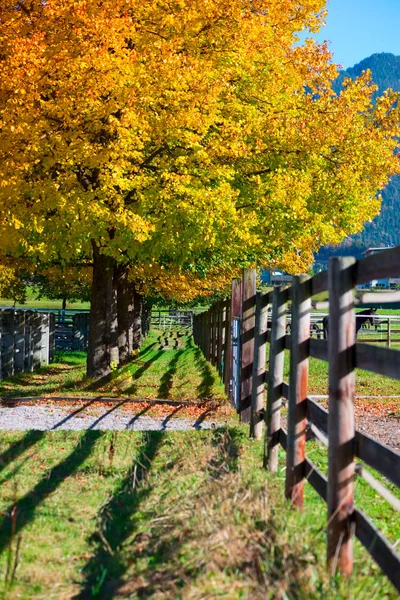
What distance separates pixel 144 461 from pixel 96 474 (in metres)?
0.78

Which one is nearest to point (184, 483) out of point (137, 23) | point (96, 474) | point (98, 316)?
point (96, 474)

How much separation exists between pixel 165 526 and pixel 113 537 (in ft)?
1.67

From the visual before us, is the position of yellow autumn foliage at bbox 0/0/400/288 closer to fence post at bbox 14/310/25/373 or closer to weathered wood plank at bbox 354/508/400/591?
fence post at bbox 14/310/25/373

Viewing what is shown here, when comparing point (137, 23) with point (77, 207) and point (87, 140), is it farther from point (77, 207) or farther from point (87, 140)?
point (77, 207)

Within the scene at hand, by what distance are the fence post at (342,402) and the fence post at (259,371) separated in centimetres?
472

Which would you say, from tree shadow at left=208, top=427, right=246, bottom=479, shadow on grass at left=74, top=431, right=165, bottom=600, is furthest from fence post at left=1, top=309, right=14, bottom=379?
shadow on grass at left=74, top=431, right=165, bottom=600

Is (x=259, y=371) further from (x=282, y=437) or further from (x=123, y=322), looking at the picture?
(x=123, y=322)

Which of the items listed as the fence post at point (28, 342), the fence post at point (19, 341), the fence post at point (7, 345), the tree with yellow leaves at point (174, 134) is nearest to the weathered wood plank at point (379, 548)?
the tree with yellow leaves at point (174, 134)

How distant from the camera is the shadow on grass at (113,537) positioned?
14.6ft

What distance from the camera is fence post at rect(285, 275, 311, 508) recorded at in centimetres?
619

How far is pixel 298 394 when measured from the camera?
6285 mm

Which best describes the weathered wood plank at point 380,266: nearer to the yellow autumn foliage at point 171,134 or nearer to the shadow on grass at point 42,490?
the shadow on grass at point 42,490

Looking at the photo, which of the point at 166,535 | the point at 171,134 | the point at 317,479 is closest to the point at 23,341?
the point at 171,134

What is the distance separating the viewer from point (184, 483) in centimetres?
632
